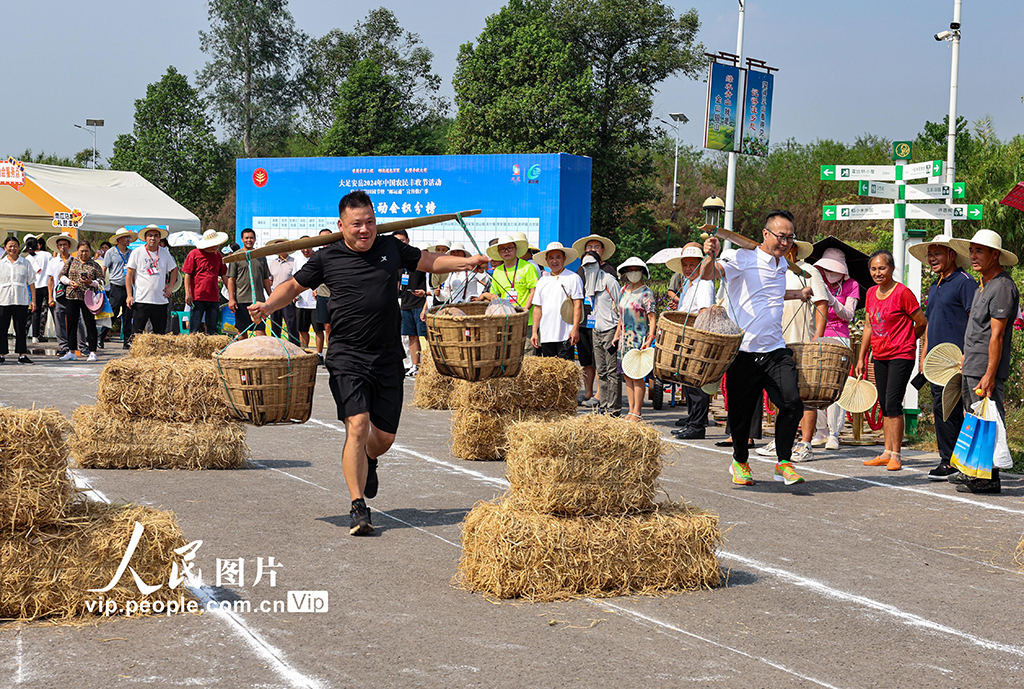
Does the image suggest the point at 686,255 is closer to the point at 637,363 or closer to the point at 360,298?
the point at 637,363

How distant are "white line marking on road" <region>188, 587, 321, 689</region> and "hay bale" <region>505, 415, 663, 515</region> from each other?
1621 millimetres

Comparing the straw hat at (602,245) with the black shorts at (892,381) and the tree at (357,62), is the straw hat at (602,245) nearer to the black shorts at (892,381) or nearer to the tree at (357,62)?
the black shorts at (892,381)

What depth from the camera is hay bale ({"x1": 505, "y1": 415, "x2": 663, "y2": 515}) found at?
5676 millimetres

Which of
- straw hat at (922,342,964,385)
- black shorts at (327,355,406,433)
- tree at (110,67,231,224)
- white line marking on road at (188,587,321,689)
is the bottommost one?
white line marking on road at (188,587,321,689)

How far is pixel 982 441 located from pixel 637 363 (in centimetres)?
402

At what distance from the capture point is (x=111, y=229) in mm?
29734

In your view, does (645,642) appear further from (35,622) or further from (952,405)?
(952,405)

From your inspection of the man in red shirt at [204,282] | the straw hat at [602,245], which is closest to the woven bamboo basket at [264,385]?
the straw hat at [602,245]

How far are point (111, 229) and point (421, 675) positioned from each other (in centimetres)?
2791

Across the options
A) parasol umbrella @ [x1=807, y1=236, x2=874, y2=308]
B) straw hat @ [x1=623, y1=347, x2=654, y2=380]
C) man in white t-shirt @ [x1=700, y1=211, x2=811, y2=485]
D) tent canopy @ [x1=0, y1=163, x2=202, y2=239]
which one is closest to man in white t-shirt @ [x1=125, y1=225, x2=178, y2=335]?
straw hat @ [x1=623, y1=347, x2=654, y2=380]

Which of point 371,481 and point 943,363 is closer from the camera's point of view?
point 371,481

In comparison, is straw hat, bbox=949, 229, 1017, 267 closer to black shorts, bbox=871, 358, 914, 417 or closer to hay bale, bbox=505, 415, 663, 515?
black shorts, bbox=871, 358, 914, 417

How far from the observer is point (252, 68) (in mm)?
65938

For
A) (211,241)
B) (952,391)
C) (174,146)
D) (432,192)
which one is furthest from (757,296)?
(174,146)
